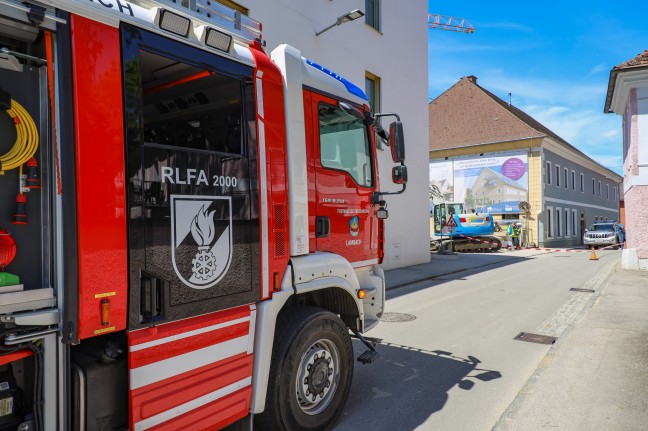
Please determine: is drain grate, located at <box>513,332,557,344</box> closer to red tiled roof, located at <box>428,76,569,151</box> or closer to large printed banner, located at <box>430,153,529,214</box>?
large printed banner, located at <box>430,153,529,214</box>

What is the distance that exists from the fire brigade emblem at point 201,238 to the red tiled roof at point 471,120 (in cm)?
3172

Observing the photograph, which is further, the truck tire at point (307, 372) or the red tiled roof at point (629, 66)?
the red tiled roof at point (629, 66)

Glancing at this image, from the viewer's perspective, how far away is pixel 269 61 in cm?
334

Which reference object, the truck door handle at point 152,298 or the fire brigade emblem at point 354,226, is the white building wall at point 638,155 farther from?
the truck door handle at point 152,298

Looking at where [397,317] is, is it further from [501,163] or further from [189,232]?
[501,163]

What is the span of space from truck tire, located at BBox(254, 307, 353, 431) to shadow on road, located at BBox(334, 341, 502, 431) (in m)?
0.33

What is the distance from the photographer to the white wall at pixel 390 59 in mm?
11094

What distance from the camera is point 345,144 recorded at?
415cm

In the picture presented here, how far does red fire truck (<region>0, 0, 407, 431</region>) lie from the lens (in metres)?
2.11

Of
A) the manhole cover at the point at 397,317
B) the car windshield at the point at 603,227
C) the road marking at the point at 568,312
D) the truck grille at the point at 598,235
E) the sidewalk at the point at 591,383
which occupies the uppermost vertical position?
the car windshield at the point at 603,227

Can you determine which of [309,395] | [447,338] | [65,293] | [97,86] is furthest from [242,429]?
[447,338]

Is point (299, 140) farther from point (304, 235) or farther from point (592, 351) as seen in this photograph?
point (592, 351)

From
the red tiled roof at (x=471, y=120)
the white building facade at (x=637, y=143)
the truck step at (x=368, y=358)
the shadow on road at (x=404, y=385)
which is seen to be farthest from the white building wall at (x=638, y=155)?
the red tiled roof at (x=471, y=120)

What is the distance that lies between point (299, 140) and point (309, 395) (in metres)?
2.01
